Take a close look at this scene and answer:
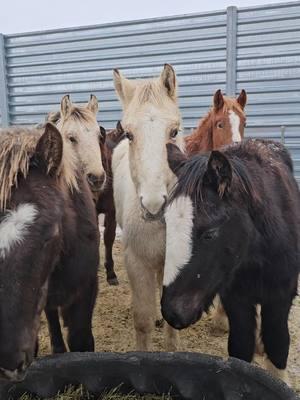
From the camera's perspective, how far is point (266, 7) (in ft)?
22.1

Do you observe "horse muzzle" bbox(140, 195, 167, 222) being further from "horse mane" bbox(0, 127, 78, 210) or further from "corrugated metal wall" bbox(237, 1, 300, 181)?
"corrugated metal wall" bbox(237, 1, 300, 181)

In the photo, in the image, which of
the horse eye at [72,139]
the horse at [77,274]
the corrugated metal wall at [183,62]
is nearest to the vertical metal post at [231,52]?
the corrugated metal wall at [183,62]

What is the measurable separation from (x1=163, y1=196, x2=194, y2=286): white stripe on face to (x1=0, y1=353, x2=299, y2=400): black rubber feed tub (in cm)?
59

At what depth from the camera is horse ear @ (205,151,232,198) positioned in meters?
1.88

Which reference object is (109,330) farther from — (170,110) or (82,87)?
(82,87)

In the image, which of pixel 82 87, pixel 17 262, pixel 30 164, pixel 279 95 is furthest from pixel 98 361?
pixel 82 87

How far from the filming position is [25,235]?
1616 millimetres

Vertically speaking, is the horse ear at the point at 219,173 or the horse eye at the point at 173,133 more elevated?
the horse eye at the point at 173,133

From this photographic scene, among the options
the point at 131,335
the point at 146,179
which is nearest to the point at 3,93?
the point at 131,335

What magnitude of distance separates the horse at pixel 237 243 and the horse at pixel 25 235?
54 centimetres

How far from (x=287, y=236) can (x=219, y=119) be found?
189cm

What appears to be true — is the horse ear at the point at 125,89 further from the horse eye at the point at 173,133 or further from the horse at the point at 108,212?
the horse at the point at 108,212

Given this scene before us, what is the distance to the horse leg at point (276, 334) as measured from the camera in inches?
93.9

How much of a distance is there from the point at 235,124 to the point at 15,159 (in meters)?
2.48
